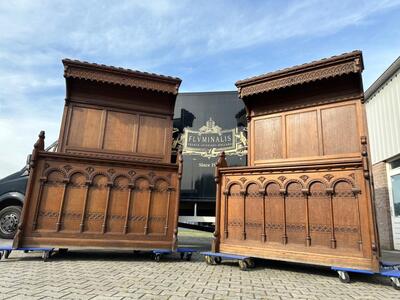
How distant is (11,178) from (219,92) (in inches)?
354

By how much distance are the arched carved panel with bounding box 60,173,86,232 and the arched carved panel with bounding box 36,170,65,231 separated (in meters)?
0.19

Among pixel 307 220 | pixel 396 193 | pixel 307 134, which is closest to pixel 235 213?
pixel 307 220

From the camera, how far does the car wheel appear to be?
1035 cm

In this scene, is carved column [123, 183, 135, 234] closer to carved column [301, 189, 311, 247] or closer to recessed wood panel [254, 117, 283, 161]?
recessed wood panel [254, 117, 283, 161]

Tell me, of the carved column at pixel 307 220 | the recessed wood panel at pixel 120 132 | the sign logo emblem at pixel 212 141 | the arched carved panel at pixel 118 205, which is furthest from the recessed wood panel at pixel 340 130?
the recessed wood panel at pixel 120 132

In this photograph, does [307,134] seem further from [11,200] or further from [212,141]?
[11,200]

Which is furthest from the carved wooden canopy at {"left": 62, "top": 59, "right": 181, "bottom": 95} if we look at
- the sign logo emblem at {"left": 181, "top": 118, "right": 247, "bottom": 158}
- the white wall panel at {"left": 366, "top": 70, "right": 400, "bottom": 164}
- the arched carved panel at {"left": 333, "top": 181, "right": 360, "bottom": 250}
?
the white wall panel at {"left": 366, "top": 70, "right": 400, "bottom": 164}

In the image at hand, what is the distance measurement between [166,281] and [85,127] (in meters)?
6.45

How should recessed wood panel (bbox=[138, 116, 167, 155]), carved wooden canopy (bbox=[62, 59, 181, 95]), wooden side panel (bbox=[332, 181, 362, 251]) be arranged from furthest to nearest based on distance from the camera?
recessed wood panel (bbox=[138, 116, 167, 155]) < carved wooden canopy (bbox=[62, 59, 181, 95]) < wooden side panel (bbox=[332, 181, 362, 251])

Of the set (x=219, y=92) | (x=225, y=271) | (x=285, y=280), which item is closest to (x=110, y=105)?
(x=219, y=92)

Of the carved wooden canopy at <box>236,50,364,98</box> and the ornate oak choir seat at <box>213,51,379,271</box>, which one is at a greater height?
the carved wooden canopy at <box>236,50,364,98</box>

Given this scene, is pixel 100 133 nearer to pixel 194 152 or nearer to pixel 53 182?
pixel 53 182

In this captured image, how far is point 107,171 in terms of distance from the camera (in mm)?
8391

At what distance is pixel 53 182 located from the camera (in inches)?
315
